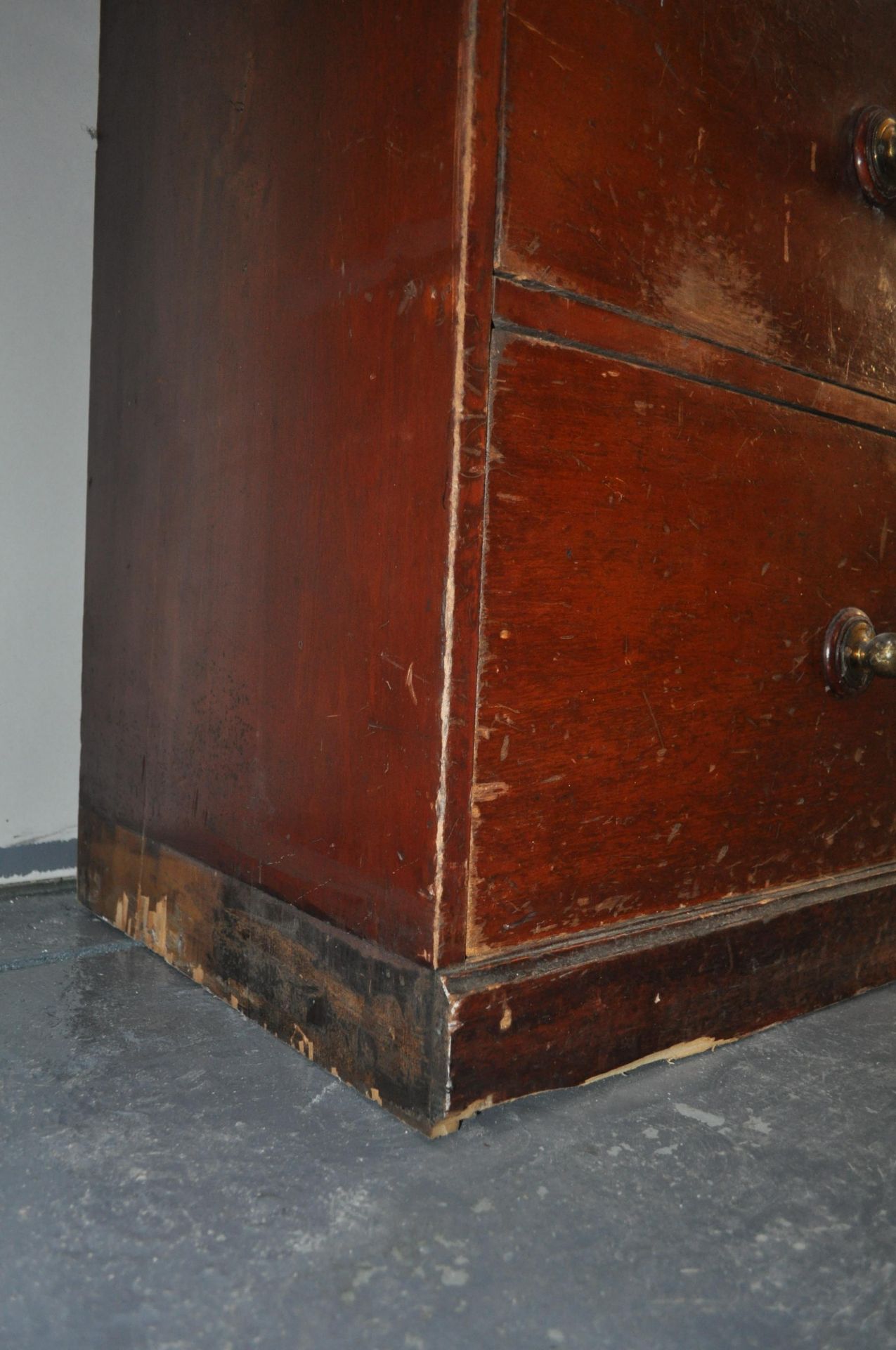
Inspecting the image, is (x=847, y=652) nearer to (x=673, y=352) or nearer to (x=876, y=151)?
(x=673, y=352)

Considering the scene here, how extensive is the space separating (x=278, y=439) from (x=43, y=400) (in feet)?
1.83

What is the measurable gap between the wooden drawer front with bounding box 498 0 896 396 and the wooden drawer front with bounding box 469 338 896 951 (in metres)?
0.07

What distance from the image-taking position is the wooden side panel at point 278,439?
68cm

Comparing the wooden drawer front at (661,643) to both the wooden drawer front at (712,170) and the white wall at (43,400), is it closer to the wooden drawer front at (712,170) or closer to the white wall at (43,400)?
the wooden drawer front at (712,170)

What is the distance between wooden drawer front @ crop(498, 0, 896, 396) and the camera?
2.23ft

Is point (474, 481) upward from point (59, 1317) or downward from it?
upward

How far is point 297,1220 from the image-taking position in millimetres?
576

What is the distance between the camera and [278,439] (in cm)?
83

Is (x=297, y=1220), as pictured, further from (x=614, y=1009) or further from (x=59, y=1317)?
(x=614, y=1009)

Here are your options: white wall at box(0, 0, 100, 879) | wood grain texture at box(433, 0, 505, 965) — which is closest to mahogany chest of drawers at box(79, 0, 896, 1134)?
wood grain texture at box(433, 0, 505, 965)

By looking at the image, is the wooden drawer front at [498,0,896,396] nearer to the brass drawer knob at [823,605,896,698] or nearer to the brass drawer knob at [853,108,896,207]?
the brass drawer knob at [853,108,896,207]

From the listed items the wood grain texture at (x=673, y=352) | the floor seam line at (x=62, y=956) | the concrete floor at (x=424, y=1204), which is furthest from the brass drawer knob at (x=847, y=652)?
the floor seam line at (x=62, y=956)

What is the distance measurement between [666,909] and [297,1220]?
374 millimetres

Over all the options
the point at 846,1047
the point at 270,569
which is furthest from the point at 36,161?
the point at 846,1047
